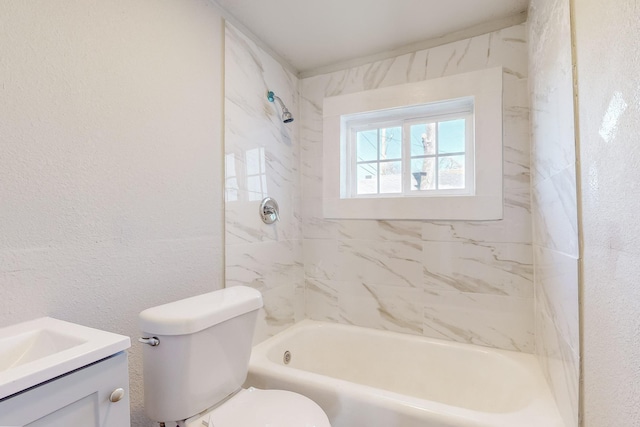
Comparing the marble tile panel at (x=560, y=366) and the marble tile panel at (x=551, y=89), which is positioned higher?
the marble tile panel at (x=551, y=89)

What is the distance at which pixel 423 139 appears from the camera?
2072 millimetres

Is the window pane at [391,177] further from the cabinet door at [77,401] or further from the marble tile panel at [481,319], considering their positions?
the cabinet door at [77,401]

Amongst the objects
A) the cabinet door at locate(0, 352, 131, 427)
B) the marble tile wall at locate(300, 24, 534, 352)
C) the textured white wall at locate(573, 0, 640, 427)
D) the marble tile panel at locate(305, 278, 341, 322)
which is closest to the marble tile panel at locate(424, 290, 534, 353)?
the marble tile wall at locate(300, 24, 534, 352)

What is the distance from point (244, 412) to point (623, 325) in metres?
1.14

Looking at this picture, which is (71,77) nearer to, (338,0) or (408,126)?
(338,0)

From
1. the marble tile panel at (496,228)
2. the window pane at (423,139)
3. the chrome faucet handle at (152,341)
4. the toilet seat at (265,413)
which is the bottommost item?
the toilet seat at (265,413)

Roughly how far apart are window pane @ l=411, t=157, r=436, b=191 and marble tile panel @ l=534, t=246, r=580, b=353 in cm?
73

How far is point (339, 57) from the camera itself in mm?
2117

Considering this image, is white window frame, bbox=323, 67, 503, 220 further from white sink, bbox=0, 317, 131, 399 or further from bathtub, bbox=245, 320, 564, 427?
white sink, bbox=0, 317, 131, 399

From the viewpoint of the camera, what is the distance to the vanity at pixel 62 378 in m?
0.59

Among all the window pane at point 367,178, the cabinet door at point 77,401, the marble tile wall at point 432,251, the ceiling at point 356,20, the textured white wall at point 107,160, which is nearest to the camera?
the cabinet door at point 77,401

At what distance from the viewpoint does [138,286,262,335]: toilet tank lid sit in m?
1.03

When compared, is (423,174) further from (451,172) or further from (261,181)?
(261,181)

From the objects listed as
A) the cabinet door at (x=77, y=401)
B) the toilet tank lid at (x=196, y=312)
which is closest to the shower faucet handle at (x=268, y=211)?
the toilet tank lid at (x=196, y=312)
